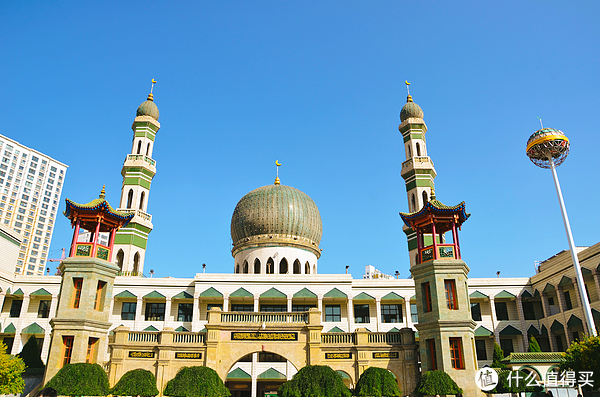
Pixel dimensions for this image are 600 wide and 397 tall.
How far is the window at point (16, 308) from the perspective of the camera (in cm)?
4378

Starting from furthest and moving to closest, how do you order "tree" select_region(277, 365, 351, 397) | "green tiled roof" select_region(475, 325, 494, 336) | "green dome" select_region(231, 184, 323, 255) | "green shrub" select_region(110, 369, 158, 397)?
"green dome" select_region(231, 184, 323, 255) < "green tiled roof" select_region(475, 325, 494, 336) < "green shrub" select_region(110, 369, 158, 397) < "tree" select_region(277, 365, 351, 397)

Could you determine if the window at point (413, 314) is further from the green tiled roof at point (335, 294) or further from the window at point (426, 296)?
the window at point (426, 296)

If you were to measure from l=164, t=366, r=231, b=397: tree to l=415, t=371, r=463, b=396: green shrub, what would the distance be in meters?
8.70

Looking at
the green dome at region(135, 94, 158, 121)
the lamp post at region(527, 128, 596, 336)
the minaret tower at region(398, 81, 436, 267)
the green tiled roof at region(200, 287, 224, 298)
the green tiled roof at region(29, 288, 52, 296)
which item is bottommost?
the green tiled roof at region(200, 287, 224, 298)

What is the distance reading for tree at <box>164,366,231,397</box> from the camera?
20516 millimetres

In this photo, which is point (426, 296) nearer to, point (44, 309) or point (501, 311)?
point (501, 311)

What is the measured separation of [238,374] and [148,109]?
1200 inches

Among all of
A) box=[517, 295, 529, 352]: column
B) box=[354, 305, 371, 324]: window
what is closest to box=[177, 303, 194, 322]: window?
box=[354, 305, 371, 324]: window

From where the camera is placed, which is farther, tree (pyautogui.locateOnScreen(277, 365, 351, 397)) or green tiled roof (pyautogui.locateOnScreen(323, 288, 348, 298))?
green tiled roof (pyautogui.locateOnScreen(323, 288, 348, 298))

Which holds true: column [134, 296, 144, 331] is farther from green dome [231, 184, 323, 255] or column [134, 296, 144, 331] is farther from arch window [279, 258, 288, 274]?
arch window [279, 258, 288, 274]

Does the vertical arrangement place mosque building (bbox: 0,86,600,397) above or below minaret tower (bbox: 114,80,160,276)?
below

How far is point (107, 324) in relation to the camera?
27.0 metres

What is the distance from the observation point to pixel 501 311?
1726 inches

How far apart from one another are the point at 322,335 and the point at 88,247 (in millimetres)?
14131
